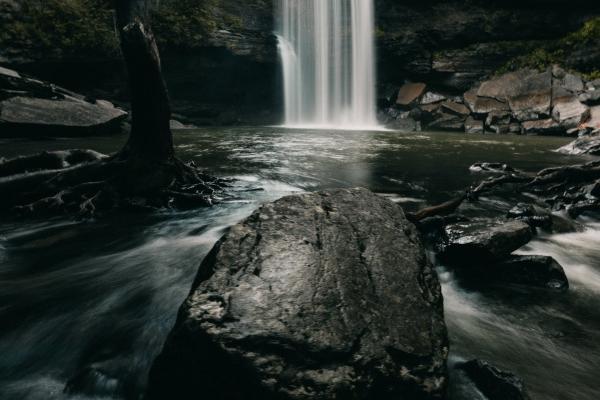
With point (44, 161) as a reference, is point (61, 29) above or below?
above

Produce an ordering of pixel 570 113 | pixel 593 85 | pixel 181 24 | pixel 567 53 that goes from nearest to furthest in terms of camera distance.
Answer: pixel 570 113
pixel 593 85
pixel 181 24
pixel 567 53

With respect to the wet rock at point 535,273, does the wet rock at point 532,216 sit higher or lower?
higher

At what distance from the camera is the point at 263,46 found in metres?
31.7

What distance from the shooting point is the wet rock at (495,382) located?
233 cm

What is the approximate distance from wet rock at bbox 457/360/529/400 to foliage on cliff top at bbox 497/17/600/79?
3200 cm

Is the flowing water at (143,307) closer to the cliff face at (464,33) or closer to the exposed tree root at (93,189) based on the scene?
the exposed tree root at (93,189)

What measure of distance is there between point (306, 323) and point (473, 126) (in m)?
28.7

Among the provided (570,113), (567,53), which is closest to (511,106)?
(570,113)

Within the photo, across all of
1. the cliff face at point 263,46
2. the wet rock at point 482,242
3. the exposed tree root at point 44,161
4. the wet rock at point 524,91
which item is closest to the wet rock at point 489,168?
the wet rock at point 482,242

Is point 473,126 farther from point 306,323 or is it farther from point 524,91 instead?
point 306,323

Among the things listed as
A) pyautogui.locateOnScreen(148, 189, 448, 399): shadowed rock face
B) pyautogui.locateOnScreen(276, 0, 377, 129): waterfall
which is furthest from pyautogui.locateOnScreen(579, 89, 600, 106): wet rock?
pyautogui.locateOnScreen(148, 189, 448, 399): shadowed rock face

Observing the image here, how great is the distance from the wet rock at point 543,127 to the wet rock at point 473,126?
2.65 meters

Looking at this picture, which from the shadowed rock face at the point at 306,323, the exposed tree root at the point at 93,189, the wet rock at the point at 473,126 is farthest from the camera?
the wet rock at the point at 473,126

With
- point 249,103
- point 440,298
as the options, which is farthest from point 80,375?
point 249,103
